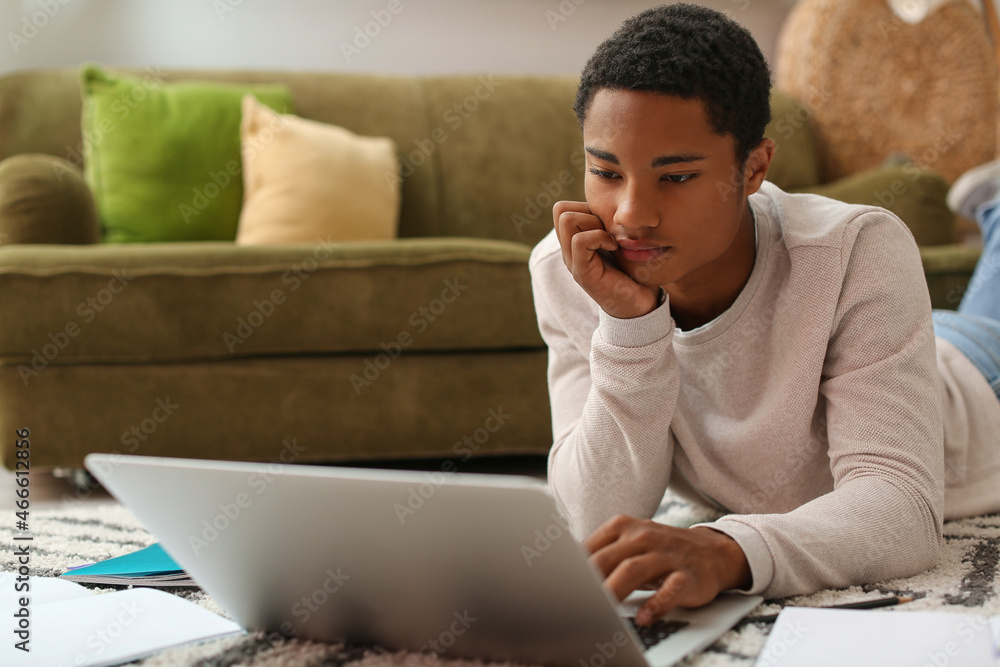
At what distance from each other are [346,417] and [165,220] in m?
0.83

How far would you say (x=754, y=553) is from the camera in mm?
744

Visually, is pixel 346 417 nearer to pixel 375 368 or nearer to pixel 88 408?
pixel 375 368

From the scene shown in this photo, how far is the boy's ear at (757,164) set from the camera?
886 millimetres

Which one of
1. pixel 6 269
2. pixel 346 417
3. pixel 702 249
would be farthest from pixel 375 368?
pixel 702 249

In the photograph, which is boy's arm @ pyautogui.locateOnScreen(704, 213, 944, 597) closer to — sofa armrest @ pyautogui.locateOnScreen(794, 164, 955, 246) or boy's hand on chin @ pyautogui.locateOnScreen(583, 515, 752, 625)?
boy's hand on chin @ pyautogui.locateOnScreen(583, 515, 752, 625)

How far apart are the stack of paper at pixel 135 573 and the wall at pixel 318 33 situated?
209cm

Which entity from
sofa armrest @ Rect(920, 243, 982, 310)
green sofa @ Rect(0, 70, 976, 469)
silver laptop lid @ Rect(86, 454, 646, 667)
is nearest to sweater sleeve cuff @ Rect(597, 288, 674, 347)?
silver laptop lid @ Rect(86, 454, 646, 667)

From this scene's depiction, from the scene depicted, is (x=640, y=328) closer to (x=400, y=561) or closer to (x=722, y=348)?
(x=722, y=348)

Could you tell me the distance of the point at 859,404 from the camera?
2.84 feet

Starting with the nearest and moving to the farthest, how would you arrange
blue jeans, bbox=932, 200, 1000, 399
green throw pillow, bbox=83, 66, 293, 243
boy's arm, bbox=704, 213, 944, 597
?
boy's arm, bbox=704, 213, 944, 597 → blue jeans, bbox=932, 200, 1000, 399 → green throw pillow, bbox=83, 66, 293, 243

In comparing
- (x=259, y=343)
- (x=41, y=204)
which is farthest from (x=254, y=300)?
(x=41, y=204)

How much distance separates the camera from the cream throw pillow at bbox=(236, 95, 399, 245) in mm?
2168

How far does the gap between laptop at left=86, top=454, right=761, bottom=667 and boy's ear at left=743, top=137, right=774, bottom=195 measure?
42 cm

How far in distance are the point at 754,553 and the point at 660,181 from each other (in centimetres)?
34
